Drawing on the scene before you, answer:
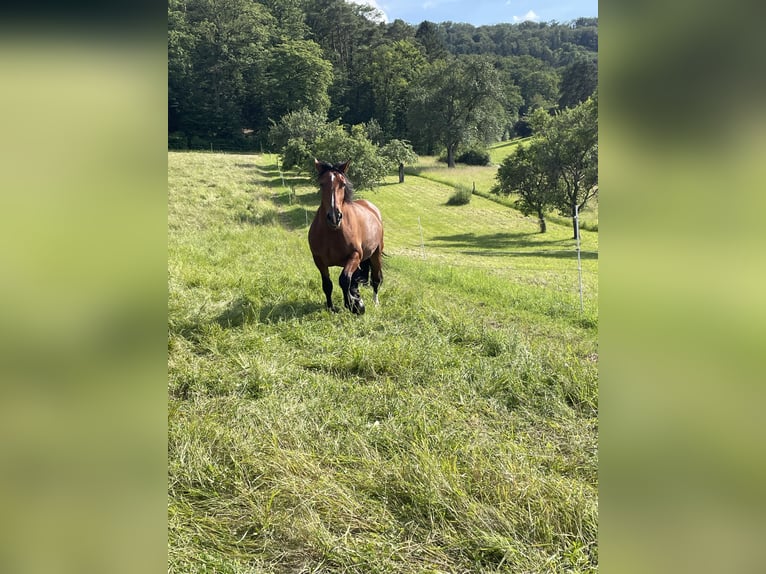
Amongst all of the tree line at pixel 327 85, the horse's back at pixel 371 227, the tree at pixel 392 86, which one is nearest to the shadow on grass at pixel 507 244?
the tree line at pixel 327 85

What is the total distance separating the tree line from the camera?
3651 centimetres

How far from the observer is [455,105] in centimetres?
4703

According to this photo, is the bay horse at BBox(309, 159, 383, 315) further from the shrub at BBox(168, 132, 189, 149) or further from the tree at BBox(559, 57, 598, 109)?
the tree at BBox(559, 57, 598, 109)

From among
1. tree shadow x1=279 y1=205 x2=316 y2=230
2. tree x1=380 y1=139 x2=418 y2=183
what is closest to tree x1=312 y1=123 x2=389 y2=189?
tree x1=380 y1=139 x2=418 y2=183

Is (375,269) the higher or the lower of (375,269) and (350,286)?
the higher

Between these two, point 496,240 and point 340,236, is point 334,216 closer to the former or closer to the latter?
point 340,236

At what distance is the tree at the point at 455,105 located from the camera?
4606cm

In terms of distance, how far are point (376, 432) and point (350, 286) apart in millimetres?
3153

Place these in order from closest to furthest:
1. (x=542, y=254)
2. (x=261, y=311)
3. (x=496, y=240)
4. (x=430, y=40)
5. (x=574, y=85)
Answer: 1. (x=261, y=311)
2. (x=542, y=254)
3. (x=496, y=240)
4. (x=574, y=85)
5. (x=430, y=40)

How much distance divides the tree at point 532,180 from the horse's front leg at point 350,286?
2228cm

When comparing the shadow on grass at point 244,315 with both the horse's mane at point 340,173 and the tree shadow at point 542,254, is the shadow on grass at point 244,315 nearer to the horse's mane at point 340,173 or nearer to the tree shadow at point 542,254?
the horse's mane at point 340,173

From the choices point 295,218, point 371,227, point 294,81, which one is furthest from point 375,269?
point 294,81
